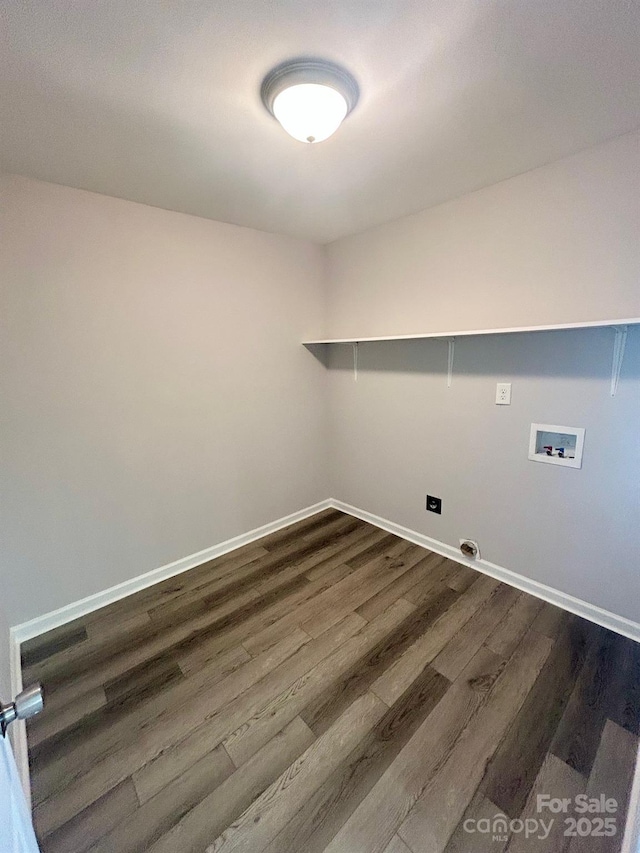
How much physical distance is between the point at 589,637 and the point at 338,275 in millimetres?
2851

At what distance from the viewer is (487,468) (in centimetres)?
227

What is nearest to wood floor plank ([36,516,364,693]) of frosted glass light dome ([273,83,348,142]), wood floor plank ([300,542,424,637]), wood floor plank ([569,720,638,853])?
wood floor plank ([300,542,424,637])

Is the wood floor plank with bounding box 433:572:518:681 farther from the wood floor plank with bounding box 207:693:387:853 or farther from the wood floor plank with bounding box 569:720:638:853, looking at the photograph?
the wood floor plank with bounding box 569:720:638:853

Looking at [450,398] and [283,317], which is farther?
[283,317]

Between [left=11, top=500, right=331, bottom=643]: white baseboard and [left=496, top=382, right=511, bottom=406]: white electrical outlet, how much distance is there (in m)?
1.88

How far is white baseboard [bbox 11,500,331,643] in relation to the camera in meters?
1.96

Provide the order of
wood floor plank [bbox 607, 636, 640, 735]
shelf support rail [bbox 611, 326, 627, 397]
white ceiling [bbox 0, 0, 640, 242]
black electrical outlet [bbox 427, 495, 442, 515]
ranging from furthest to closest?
1. black electrical outlet [bbox 427, 495, 442, 515]
2. shelf support rail [bbox 611, 326, 627, 397]
3. wood floor plank [bbox 607, 636, 640, 735]
4. white ceiling [bbox 0, 0, 640, 242]

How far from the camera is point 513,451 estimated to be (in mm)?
2141

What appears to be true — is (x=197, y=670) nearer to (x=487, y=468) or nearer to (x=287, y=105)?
(x=487, y=468)

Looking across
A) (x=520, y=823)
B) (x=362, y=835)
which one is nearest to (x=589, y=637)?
(x=520, y=823)

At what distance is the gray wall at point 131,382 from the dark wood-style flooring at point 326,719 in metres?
0.43

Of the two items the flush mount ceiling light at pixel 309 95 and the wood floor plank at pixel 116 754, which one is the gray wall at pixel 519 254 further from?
the wood floor plank at pixel 116 754

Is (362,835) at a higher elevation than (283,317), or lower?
lower

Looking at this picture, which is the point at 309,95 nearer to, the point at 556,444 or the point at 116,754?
the point at 556,444
